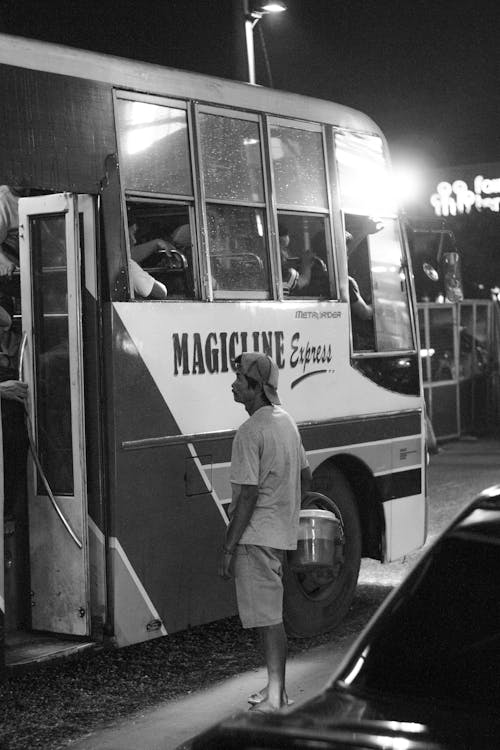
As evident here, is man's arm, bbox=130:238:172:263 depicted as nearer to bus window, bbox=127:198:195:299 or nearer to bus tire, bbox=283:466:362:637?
bus window, bbox=127:198:195:299

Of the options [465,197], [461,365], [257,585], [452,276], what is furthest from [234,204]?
[465,197]

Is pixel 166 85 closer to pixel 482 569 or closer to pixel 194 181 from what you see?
pixel 194 181

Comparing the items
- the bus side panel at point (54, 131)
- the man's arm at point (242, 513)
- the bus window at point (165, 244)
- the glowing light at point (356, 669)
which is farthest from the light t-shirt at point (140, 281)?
the glowing light at point (356, 669)

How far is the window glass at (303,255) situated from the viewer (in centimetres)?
815

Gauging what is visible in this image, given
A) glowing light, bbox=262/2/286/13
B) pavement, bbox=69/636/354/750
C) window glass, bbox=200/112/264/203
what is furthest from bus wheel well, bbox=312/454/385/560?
glowing light, bbox=262/2/286/13

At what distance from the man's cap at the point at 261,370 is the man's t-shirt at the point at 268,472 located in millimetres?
91

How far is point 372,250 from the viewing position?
356 inches

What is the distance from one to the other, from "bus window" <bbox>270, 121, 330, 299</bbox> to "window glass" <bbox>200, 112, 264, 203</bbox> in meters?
0.20

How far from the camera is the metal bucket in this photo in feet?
23.4

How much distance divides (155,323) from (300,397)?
4.86 feet

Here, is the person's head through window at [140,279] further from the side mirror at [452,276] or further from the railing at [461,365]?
the railing at [461,365]

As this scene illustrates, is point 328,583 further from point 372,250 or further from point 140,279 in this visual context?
point 140,279

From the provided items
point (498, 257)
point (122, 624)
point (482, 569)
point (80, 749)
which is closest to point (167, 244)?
point (122, 624)

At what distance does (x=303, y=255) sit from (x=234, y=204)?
2.76ft
